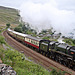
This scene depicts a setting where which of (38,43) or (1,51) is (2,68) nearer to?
(1,51)

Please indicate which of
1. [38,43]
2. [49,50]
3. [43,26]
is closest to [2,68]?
[49,50]

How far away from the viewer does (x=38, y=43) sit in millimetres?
20609

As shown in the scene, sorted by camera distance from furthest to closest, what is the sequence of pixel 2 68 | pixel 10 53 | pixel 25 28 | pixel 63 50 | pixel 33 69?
pixel 25 28 → pixel 63 50 → pixel 10 53 → pixel 33 69 → pixel 2 68

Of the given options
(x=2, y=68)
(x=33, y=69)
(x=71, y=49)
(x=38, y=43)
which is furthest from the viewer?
(x=38, y=43)

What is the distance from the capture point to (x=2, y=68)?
23.1ft

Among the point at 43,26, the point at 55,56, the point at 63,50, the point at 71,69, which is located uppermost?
the point at 43,26

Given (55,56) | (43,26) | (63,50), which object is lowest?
(55,56)

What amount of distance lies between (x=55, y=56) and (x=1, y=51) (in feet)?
29.7

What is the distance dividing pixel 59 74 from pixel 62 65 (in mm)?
5358

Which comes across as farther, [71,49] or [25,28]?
[25,28]

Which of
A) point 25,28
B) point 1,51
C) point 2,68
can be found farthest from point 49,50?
point 25,28

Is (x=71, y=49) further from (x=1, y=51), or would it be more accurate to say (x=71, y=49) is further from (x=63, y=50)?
(x=1, y=51)

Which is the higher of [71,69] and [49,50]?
[49,50]

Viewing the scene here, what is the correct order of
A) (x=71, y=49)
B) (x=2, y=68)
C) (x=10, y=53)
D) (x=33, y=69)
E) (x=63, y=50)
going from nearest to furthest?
1. (x=2, y=68)
2. (x=33, y=69)
3. (x=10, y=53)
4. (x=71, y=49)
5. (x=63, y=50)
